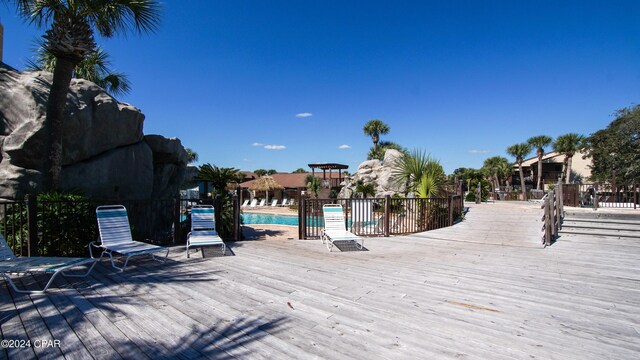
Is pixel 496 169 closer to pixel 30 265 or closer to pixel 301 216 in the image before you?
pixel 301 216

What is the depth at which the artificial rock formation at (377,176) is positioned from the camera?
28.1 metres

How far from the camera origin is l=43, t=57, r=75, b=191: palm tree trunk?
6.60 m

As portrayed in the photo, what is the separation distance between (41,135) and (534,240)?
534 inches

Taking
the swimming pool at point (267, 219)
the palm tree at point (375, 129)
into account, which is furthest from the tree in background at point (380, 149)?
the swimming pool at point (267, 219)

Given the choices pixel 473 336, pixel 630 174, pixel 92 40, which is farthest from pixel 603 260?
pixel 630 174

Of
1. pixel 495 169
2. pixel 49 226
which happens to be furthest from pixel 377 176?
pixel 49 226

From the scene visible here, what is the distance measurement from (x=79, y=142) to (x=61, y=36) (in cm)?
345

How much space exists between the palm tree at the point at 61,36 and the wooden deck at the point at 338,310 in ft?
11.6

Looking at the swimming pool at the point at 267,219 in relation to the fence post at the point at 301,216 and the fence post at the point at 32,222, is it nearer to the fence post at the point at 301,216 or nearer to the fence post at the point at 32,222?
the fence post at the point at 301,216

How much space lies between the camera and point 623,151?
21.6m

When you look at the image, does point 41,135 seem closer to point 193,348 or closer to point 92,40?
point 92,40

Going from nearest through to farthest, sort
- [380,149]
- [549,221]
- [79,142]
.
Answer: [549,221] < [79,142] < [380,149]

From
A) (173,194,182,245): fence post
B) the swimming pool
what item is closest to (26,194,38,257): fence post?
(173,194,182,245): fence post

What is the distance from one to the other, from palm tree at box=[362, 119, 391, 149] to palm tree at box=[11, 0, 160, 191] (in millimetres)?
32774
